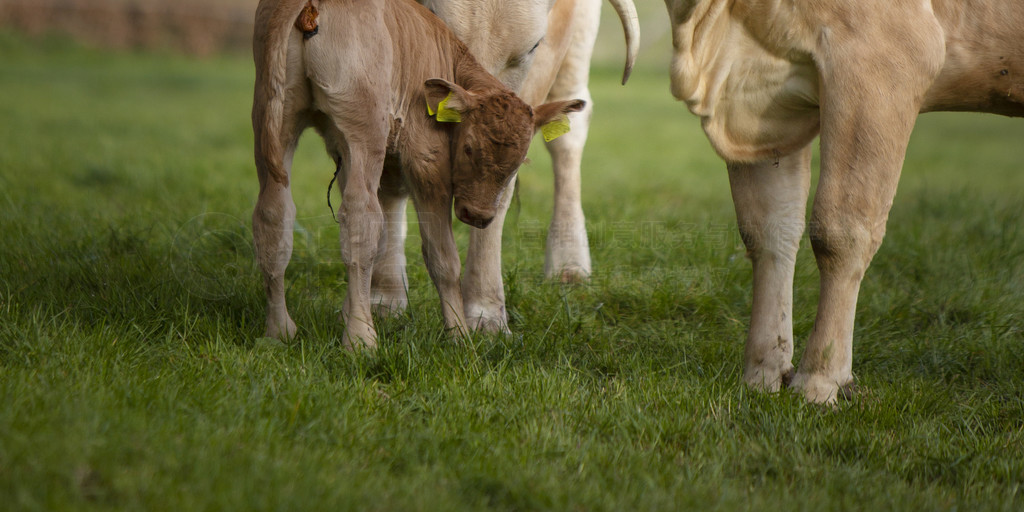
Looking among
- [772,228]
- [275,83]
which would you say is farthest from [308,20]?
[772,228]

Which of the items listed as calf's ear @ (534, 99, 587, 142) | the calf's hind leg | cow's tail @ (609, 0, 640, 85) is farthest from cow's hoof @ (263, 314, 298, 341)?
cow's tail @ (609, 0, 640, 85)

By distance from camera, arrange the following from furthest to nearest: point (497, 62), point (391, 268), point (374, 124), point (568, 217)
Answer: point (568, 217) < point (391, 268) < point (497, 62) < point (374, 124)

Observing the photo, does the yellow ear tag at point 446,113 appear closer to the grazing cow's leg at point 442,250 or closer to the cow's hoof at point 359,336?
the grazing cow's leg at point 442,250

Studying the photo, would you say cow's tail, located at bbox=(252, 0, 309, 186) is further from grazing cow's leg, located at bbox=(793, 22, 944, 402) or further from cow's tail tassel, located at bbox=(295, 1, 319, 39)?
grazing cow's leg, located at bbox=(793, 22, 944, 402)

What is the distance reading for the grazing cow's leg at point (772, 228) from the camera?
374 cm

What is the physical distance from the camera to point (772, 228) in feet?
12.4

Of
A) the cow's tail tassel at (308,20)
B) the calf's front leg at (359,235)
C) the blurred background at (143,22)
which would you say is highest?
the cow's tail tassel at (308,20)

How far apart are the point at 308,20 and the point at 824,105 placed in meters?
1.89

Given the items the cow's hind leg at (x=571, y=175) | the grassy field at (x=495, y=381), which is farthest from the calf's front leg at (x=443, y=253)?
the cow's hind leg at (x=571, y=175)

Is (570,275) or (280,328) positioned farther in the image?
(570,275)

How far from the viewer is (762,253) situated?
3783 millimetres

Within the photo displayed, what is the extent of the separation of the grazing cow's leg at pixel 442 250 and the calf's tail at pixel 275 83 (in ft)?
1.96

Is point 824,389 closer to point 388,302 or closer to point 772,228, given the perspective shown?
point 772,228

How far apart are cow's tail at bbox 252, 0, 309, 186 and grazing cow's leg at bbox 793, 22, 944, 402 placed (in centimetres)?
194
